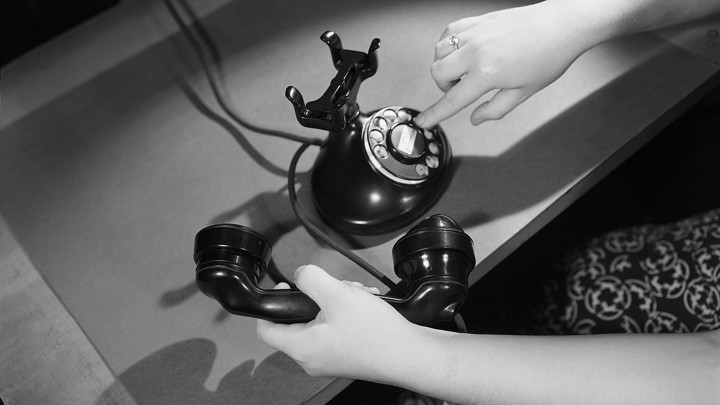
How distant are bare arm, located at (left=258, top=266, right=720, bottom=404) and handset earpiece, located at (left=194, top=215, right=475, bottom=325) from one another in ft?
0.06

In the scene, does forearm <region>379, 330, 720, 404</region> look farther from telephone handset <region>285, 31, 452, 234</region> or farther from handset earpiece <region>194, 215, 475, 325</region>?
telephone handset <region>285, 31, 452, 234</region>

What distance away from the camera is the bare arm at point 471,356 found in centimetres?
59

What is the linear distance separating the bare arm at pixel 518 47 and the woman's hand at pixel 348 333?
223 mm

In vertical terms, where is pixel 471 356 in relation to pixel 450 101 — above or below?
below

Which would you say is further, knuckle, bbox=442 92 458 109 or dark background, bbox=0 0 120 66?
dark background, bbox=0 0 120 66

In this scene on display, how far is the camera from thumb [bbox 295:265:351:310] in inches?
23.9

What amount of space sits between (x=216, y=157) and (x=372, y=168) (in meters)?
0.22

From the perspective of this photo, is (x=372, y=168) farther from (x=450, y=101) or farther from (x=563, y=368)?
(x=563, y=368)

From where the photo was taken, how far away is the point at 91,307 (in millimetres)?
722

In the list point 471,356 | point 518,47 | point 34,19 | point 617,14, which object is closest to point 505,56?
point 518,47

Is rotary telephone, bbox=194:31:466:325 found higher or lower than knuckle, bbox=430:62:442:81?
lower

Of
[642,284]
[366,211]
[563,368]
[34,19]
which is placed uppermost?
[34,19]

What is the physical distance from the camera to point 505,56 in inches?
27.8

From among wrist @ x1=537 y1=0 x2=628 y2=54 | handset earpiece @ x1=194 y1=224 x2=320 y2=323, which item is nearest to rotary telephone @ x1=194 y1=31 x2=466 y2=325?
handset earpiece @ x1=194 y1=224 x2=320 y2=323
